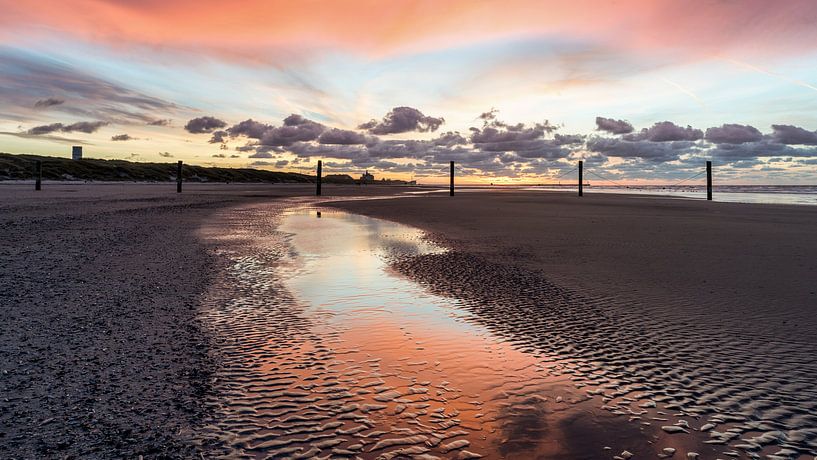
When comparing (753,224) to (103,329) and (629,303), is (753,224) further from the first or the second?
(103,329)

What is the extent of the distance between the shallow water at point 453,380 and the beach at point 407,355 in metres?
0.02

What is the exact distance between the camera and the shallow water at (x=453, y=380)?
113 inches

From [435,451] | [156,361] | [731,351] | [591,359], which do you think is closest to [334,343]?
[156,361]

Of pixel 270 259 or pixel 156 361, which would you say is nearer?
pixel 156 361

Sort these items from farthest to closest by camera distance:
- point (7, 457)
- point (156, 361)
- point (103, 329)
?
point (103, 329) → point (156, 361) → point (7, 457)

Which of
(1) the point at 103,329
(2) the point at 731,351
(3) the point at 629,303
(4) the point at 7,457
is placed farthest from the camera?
(3) the point at 629,303

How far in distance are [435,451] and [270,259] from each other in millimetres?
7749

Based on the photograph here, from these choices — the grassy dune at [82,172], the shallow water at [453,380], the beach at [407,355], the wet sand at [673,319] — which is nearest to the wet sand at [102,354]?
the beach at [407,355]

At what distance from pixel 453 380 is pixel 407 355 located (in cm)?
71

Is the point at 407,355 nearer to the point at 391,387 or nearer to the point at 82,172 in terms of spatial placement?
the point at 391,387

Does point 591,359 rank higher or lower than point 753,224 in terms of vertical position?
lower

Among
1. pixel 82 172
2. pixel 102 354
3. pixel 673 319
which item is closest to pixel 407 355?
pixel 102 354

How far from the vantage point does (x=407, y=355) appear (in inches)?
173

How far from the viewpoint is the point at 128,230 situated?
13656 mm
